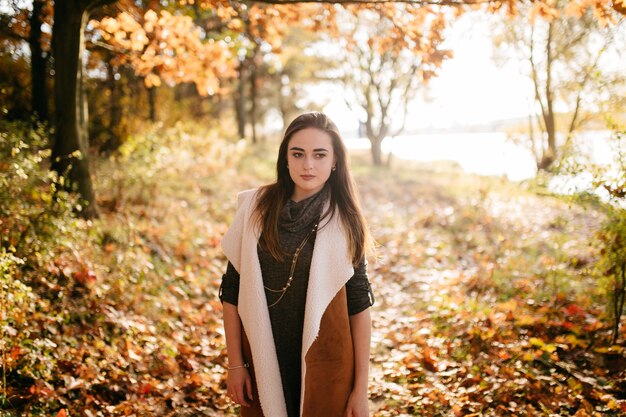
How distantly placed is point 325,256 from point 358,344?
49 centimetres

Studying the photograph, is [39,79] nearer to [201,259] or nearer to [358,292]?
[201,259]

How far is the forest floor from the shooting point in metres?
3.62

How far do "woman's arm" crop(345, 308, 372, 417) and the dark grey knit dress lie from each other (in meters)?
0.06

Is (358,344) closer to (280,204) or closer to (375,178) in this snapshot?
(280,204)

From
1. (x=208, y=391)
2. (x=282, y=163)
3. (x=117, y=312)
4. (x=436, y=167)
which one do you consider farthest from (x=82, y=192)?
(x=436, y=167)

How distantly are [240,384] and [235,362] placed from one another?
0.11m

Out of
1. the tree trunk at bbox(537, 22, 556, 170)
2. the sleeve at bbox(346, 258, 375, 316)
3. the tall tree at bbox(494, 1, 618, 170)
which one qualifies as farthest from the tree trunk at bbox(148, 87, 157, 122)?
the sleeve at bbox(346, 258, 375, 316)

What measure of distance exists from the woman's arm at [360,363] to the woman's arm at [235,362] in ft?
1.79

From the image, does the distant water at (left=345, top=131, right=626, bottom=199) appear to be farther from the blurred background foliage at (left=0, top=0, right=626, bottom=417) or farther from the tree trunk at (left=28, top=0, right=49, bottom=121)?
the tree trunk at (left=28, top=0, right=49, bottom=121)

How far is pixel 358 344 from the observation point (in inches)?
91.9

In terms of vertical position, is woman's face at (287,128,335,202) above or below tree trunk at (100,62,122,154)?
below

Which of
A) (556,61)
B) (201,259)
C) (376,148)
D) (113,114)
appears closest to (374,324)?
(201,259)

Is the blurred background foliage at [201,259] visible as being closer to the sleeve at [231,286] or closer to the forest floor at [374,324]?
the forest floor at [374,324]

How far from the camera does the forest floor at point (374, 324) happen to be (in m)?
3.62
